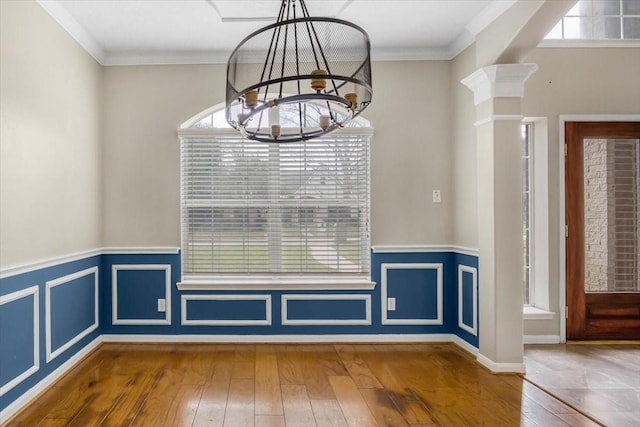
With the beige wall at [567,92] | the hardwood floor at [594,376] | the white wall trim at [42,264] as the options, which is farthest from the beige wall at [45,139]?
the beige wall at [567,92]

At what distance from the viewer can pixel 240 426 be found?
7.66ft

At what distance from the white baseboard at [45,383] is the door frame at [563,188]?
418cm

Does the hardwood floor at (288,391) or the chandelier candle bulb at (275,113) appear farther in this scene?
the hardwood floor at (288,391)

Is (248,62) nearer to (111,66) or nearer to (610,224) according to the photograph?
(111,66)

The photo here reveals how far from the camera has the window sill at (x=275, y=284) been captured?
378cm

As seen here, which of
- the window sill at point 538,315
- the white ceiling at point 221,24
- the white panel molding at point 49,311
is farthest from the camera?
the window sill at point 538,315

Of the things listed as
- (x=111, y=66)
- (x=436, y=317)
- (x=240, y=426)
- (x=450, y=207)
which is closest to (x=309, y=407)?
(x=240, y=426)

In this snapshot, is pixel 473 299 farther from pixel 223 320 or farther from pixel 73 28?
pixel 73 28

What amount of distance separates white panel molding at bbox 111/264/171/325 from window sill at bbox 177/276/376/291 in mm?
141

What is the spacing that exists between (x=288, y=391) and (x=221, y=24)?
2814 mm

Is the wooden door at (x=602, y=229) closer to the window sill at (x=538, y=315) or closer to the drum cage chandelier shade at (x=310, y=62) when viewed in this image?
the window sill at (x=538, y=315)

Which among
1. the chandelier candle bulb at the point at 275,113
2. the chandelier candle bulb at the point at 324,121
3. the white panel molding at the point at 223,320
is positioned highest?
the chandelier candle bulb at the point at 275,113

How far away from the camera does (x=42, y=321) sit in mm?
2830

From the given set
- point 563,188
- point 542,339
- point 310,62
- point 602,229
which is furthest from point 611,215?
point 310,62
